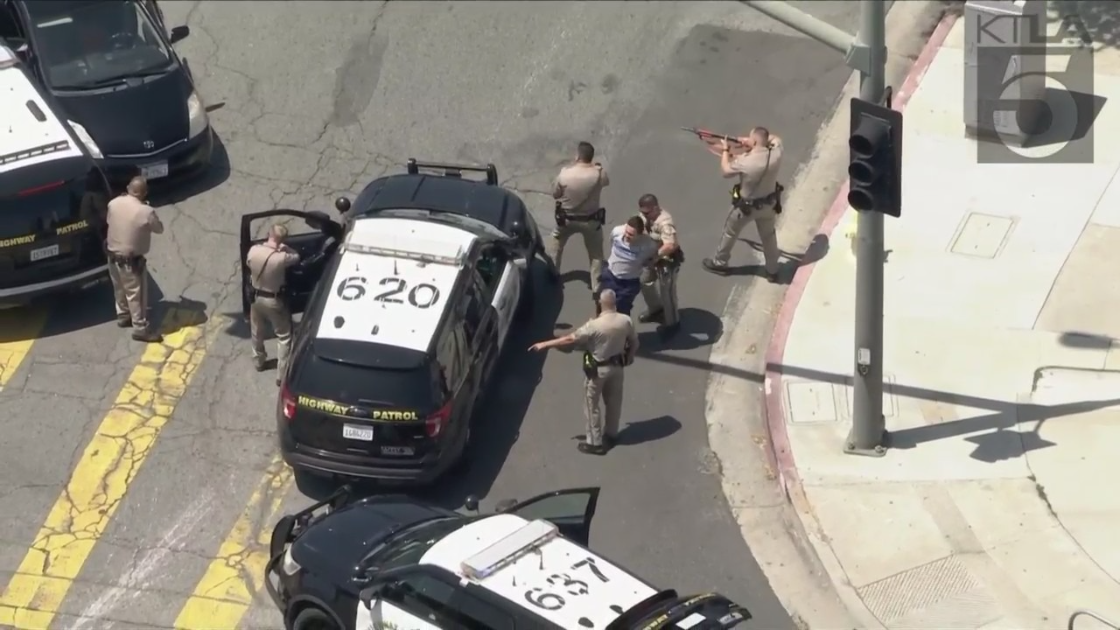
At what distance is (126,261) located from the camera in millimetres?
15969

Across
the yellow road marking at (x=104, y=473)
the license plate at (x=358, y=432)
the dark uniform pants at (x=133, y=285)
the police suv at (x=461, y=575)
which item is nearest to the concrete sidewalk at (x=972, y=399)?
the police suv at (x=461, y=575)

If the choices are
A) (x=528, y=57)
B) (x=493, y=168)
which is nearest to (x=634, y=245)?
(x=493, y=168)

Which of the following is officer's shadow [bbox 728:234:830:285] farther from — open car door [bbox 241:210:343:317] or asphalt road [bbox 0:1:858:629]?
open car door [bbox 241:210:343:317]

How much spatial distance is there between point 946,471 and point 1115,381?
77.9 inches

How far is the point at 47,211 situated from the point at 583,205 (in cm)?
523

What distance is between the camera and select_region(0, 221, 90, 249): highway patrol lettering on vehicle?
627 inches

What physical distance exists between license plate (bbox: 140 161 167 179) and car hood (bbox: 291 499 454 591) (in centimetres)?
646

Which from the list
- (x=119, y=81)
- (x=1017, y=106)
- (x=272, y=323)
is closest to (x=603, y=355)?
(x=272, y=323)

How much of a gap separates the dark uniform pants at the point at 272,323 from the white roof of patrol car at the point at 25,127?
265 centimetres

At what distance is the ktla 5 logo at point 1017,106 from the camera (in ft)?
59.7

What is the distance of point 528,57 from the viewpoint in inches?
808

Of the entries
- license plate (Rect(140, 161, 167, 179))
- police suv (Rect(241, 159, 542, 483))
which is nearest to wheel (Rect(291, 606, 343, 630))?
police suv (Rect(241, 159, 542, 483))

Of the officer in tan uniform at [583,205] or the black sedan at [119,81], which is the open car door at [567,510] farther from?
the black sedan at [119,81]

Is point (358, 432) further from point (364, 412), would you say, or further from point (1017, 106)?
point (1017, 106)
